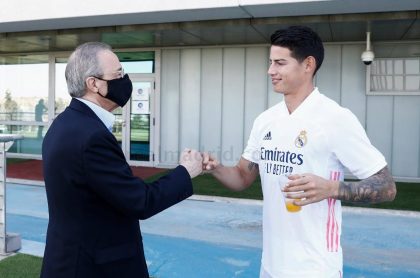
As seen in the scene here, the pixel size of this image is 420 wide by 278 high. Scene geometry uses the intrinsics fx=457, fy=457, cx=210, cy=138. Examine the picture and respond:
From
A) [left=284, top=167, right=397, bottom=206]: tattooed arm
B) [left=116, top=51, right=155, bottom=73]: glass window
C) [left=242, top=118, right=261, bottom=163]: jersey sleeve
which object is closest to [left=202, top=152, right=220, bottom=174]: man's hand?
[left=242, top=118, right=261, bottom=163]: jersey sleeve

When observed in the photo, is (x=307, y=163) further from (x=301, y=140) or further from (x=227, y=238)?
(x=227, y=238)

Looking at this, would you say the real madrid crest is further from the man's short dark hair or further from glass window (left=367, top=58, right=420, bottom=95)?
glass window (left=367, top=58, right=420, bottom=95)

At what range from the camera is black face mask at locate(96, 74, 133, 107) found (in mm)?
1983

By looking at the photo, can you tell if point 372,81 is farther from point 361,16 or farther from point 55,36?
point 55,36

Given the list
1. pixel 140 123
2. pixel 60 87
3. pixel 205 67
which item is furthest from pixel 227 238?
pixel 60 87

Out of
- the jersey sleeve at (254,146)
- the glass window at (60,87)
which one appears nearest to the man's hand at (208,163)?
the jersey sleeve at (254,146)

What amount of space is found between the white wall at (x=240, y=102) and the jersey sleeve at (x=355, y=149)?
874 cm

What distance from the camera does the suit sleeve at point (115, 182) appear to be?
1759mm

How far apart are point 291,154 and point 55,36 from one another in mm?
9440

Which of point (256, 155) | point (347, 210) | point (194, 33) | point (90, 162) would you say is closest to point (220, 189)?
point (347, 210)

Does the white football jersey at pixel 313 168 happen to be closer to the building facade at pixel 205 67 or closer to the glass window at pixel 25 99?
the building facade at pixel 205 67

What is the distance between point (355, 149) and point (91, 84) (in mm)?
1128

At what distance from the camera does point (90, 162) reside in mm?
1756

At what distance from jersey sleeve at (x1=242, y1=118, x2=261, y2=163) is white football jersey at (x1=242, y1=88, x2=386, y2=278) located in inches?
8.0
